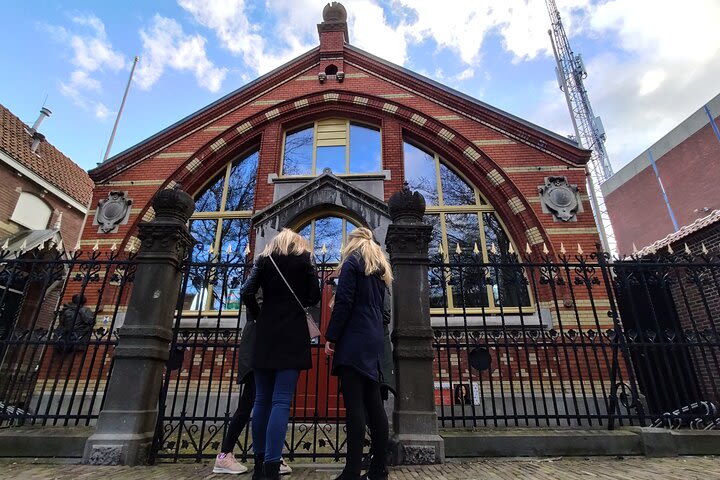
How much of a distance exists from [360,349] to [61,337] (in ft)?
13.6

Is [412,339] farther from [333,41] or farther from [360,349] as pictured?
[333,41]

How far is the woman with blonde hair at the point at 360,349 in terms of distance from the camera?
2858mm

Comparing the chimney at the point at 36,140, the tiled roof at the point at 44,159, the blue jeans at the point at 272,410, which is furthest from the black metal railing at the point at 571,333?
the chimney at the point at 36,140

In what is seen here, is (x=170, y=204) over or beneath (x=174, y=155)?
beneath

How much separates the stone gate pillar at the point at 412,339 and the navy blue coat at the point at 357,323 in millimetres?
1074

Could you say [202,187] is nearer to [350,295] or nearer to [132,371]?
[132,371]

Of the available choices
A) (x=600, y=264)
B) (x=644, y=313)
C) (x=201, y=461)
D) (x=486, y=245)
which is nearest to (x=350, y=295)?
(x=201, y=461)

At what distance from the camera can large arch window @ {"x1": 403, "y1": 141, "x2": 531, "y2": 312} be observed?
8.42m

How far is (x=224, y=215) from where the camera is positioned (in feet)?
32.0

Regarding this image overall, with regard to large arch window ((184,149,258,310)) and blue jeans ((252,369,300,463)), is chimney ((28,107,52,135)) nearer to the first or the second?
large arch window ((184,149,258,310))

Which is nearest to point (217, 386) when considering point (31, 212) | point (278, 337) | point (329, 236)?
point (329, 236)

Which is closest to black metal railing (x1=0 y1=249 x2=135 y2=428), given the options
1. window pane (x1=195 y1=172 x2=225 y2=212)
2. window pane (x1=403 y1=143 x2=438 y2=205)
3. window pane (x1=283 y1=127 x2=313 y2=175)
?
window pane (x1=195 y1=172 x2=225 y2=212)

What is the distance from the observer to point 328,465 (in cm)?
379

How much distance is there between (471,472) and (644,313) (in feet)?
27.0
